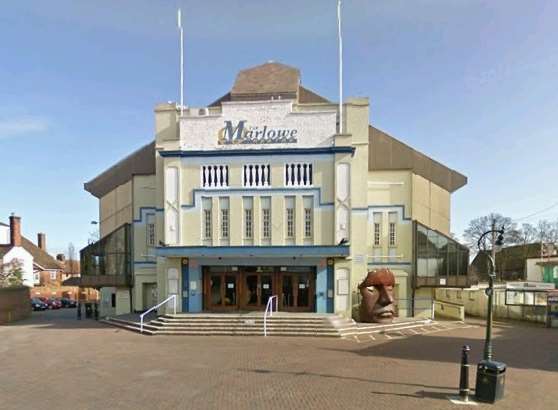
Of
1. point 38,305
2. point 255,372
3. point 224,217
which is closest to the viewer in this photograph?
point 255,372

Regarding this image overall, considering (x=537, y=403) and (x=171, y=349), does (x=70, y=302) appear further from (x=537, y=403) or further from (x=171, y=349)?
A: (x=537, y=403)

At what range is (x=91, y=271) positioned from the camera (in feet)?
84.4

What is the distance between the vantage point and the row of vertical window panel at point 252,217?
21719 mm

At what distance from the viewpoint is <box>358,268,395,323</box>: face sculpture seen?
67.3 ft

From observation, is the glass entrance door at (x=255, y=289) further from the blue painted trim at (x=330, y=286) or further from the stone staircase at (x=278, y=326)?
the blue painted trim at (x=330, y=286)

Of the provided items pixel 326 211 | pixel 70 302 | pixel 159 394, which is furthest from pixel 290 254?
pixel 70 302

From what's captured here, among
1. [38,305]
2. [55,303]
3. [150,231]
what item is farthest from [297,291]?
[55,303]

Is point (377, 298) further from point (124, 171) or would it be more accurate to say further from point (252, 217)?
point (124, 171)

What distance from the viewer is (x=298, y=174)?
Result: 21.9 m

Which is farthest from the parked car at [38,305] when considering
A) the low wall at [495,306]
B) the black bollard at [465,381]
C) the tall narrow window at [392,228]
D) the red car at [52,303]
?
the black bollard at [465,381]

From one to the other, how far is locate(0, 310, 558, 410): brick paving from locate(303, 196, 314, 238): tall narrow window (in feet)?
20.0

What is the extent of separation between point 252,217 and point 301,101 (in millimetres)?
10800

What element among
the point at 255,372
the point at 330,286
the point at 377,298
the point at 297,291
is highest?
the point at 330,286

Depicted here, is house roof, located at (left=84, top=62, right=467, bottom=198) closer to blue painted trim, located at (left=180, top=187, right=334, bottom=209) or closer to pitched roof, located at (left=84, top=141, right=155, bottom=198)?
pitched roof, located at (left=84, top=141, right=155, bottom=198)
